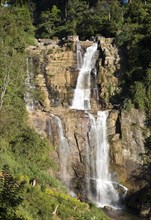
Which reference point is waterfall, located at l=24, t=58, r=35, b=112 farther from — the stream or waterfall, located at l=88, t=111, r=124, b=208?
the stream

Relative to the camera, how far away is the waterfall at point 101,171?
23781 millimetres

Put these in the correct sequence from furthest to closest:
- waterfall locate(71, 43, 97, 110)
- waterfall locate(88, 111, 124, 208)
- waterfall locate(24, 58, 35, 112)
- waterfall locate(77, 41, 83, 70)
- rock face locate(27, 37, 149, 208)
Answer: waterfall locate(77, 41, 83, 70) < waterfall locate(71, 43, 97, 110) < waterfall locate(24, 58, 35, 112) < rock face locate(27, 37, 149, 208) < waterfall locate(88, 111, 124, 208)

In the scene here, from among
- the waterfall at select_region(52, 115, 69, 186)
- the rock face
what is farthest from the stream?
the waterfall at select_region(52, 115, 69, 186)

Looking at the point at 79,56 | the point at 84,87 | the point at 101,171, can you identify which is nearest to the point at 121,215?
the point at 101,171

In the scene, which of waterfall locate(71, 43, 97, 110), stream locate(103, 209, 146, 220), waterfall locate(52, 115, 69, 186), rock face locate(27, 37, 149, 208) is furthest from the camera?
waterfall locate(71, 43, 97, 110)

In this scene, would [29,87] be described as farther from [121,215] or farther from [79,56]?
[121,215]

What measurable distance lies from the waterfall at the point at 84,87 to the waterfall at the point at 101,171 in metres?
4.34

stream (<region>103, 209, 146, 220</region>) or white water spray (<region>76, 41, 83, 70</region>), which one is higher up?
white water spray (<region>76, 41, 83, 70</region>)

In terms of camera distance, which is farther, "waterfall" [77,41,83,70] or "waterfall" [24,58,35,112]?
"waterfall" [77,41,83,70]

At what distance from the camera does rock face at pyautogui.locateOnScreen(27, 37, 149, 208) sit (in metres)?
25.3

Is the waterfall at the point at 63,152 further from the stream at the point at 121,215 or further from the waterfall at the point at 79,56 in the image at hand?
the waterfall at the point at 79,56

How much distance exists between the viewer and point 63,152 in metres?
25.8

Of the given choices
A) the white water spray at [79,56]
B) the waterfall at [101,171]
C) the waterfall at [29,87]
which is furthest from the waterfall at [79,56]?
the waterfall at [101,171]

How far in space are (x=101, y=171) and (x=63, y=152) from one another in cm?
307
